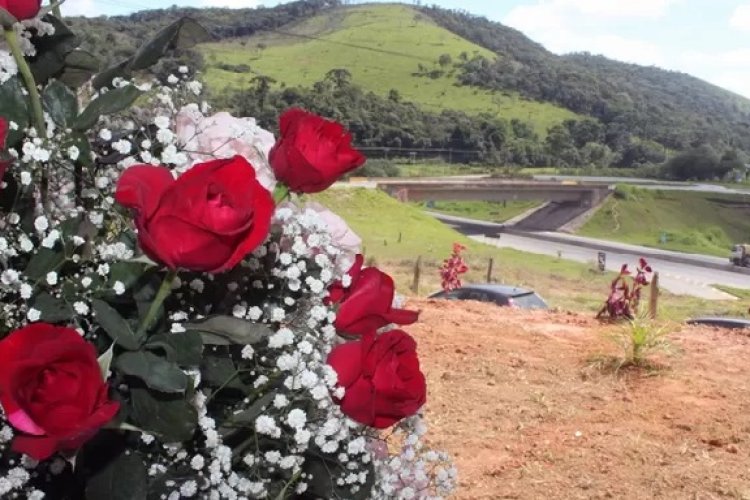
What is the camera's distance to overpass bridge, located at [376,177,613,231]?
5809 centimetres

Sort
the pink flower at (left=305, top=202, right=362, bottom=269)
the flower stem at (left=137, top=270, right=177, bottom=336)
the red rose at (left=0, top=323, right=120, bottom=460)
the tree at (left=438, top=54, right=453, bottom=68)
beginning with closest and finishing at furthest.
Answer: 1. the red rose at (left=0, top=323, right=120, bottom=460)
2. the flower stem at (left=137, top=270, right=177, bottom=336)
3. the pink flower at (left=305, top=202, right=362, bottom=269)
4. the tree at (left=438, top=54, right=453, bottom=68)

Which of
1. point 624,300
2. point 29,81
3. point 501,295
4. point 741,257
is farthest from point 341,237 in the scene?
point 741,257

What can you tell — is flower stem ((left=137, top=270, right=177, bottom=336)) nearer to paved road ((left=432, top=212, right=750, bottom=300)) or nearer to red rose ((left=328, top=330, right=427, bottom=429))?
red rose ((left=328, top=330, right=427, bottom=429))

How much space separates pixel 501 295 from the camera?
13000mm

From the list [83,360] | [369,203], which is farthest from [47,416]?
[369,203]

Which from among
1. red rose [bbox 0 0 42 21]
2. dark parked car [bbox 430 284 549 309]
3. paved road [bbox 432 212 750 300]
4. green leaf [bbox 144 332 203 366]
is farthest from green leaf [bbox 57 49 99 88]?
paved road [bbox 432 212 750 300]

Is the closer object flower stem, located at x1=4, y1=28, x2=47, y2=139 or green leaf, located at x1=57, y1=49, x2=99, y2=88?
flower stem, located at x1=4, y1=28, x2=47, y2=139

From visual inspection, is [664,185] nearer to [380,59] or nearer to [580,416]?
[380,59]

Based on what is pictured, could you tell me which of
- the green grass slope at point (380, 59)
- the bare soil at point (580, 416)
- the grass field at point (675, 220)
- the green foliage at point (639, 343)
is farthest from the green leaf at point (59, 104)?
the green grass slope at point (380, 59)

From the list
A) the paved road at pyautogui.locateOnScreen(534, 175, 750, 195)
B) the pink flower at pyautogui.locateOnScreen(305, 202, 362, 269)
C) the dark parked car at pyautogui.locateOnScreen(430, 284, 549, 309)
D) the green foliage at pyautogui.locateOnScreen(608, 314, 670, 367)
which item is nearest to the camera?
the pink flower at pyautogui.locateOnScreen(305, 202, 362, 269)

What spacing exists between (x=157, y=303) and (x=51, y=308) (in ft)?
0.48

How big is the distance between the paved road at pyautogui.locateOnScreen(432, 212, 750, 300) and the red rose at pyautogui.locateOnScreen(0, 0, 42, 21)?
119ft

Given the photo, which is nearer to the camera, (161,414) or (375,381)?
(161,414)

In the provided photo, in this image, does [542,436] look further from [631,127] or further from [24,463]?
[631,127]
